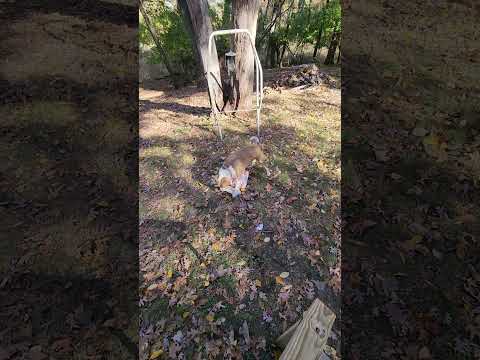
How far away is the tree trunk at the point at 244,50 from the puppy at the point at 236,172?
2.49 meters

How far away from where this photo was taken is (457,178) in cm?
183

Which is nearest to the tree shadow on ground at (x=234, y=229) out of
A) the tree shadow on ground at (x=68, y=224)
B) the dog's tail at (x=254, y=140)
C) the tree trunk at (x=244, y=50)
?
the dog's tail at (x=254, y=140)

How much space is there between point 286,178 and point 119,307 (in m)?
2.71

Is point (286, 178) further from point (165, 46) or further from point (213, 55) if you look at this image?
point (165, 46)

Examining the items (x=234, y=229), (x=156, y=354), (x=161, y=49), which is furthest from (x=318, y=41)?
(x=156, y=354)

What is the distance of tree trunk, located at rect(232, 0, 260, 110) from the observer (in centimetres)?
489

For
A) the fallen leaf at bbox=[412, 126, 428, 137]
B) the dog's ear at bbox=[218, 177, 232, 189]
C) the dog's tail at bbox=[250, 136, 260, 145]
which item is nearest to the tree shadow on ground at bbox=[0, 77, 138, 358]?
the dog's ear at bbox=[218, 177, 232, 189]

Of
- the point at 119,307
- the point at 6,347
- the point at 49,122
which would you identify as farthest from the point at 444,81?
the point at 49,122

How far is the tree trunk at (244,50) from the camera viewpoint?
489 centimetres

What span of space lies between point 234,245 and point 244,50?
438cm

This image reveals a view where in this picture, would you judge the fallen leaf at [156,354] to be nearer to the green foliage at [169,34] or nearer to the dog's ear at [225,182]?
the dog's ear at [225,182]

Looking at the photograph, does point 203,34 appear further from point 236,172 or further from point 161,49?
point 161,49

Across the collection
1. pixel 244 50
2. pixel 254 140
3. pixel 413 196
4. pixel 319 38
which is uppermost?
pixel 319 38

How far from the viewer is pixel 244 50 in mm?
5387
